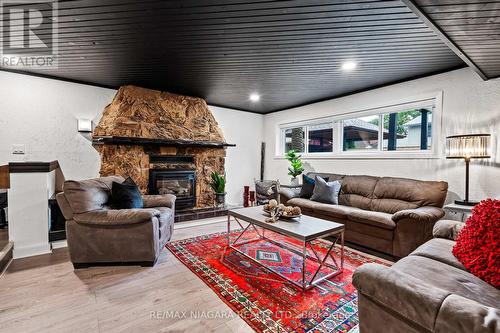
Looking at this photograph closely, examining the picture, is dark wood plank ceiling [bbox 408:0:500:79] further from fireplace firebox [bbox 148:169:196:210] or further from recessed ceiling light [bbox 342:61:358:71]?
fireplace firebox [bbox 148:169:196:210]

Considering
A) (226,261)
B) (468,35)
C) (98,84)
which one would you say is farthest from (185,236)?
(468,35)

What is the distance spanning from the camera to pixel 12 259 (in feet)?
8.58

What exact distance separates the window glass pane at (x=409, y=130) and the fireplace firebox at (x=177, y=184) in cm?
372

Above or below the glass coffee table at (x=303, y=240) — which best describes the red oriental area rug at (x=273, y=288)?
below

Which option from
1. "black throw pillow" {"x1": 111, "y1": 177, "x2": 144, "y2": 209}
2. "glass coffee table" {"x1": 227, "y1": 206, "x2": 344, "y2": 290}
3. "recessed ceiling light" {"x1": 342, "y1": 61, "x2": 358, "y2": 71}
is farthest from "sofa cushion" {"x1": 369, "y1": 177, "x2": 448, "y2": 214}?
"black throw pillow" {"x1": 111, "y1": 177, "x2": 144, "y2": 209}

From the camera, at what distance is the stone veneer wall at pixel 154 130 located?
12.5 ft

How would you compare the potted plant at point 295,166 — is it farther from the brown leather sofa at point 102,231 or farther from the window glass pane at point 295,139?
the brown leather sofa at point 102,231

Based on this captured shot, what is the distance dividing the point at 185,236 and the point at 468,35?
157 inches

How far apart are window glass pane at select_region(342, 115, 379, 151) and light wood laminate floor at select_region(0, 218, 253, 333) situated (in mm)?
3692

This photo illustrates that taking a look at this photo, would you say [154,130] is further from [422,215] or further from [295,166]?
[422,215]

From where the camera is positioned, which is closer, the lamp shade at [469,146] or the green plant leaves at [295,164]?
the lamp shade at [469,146]

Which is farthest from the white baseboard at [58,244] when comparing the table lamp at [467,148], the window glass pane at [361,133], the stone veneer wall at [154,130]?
the table lamp at [467,148]

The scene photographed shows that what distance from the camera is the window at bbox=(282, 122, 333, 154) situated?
194 inches

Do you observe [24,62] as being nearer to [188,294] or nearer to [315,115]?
[188,294]
